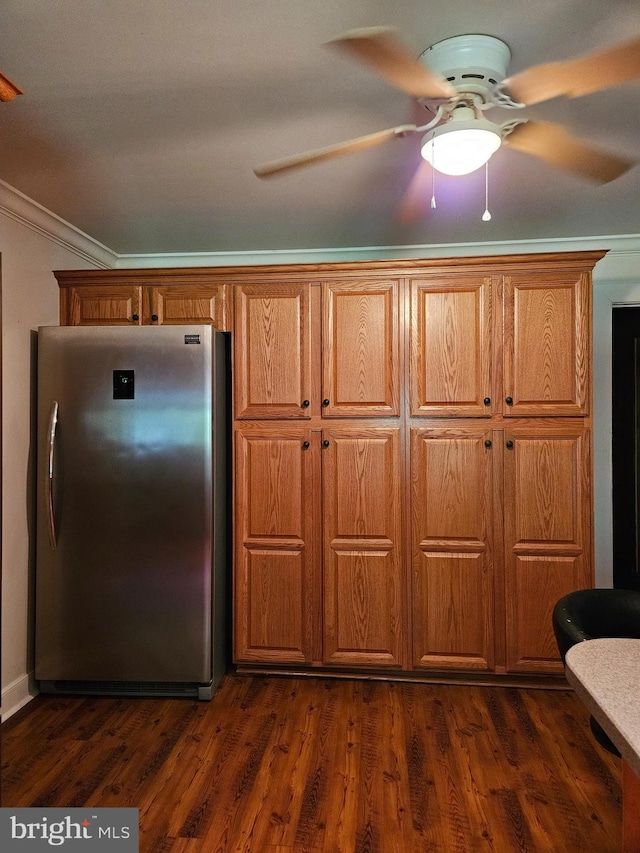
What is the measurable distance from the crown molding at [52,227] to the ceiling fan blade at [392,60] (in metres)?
1.95

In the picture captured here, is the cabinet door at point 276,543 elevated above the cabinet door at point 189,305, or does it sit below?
below

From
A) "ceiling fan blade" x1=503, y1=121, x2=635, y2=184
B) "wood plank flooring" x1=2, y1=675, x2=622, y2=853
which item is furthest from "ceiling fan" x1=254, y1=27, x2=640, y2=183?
"wood plank flooring" x1=2, y1=675, x2=622, y2=853

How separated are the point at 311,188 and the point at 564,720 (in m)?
2.68

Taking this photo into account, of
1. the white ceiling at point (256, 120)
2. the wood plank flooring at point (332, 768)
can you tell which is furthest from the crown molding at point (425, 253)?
the wood plank flooring at point (332, 768)

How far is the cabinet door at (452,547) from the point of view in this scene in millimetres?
2963

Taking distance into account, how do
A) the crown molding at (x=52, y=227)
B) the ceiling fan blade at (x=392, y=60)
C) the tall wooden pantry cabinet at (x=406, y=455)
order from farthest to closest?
the tall wooden pantry cabinet at (x=406, y=455) → the crown molding at (x=52, y=227) → the ceiling fan blade at (x=392, y=60)

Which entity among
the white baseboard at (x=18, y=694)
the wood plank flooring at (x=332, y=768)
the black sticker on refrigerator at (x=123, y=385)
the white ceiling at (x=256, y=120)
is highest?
the white ceiling at (x=256, y=120)

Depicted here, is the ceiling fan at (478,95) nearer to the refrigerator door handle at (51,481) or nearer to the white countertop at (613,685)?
the white countertop at (613,685)

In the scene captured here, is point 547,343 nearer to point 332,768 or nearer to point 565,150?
point 565,150

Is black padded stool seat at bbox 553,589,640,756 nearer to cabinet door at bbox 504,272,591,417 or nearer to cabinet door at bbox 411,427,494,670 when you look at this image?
cabinet door at bbox 411,427,494,670

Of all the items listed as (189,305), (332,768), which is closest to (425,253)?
(189,305)

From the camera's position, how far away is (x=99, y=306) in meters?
3.21

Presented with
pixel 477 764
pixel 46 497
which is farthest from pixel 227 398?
pixel 477 764

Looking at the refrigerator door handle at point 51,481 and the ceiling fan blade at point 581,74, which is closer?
the ceiling fan blade at point 581,74
